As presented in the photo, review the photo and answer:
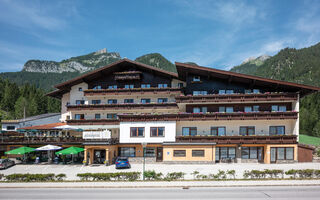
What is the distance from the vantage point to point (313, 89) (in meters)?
34.4

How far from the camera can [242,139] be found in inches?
1353

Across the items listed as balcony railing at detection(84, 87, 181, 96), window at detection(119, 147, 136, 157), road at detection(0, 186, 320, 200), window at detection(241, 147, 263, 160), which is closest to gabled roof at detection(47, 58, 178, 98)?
balcony railing at detection(84, 87, 181, 96)

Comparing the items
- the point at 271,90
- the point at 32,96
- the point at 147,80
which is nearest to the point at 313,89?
the point at 271,90

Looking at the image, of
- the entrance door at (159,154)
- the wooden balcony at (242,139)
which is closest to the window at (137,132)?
the entrance door at (159,154)

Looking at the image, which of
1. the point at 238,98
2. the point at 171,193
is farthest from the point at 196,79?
the point at 171,193

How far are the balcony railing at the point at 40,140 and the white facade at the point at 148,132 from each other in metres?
7.18

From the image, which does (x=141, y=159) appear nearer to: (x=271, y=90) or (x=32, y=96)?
(x=271, y=90)

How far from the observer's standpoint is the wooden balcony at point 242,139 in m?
33.7

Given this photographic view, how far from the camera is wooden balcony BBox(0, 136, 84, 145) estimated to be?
37812mm

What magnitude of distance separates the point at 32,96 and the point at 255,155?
104 metres

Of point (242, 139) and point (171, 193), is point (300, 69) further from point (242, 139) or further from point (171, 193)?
point (171, 193)

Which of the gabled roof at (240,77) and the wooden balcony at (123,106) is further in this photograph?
the wooden balcony at (123,106)

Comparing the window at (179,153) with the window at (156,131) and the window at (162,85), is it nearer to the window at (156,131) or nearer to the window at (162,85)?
the window at (156,131)

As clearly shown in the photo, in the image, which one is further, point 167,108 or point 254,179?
point 167,108
